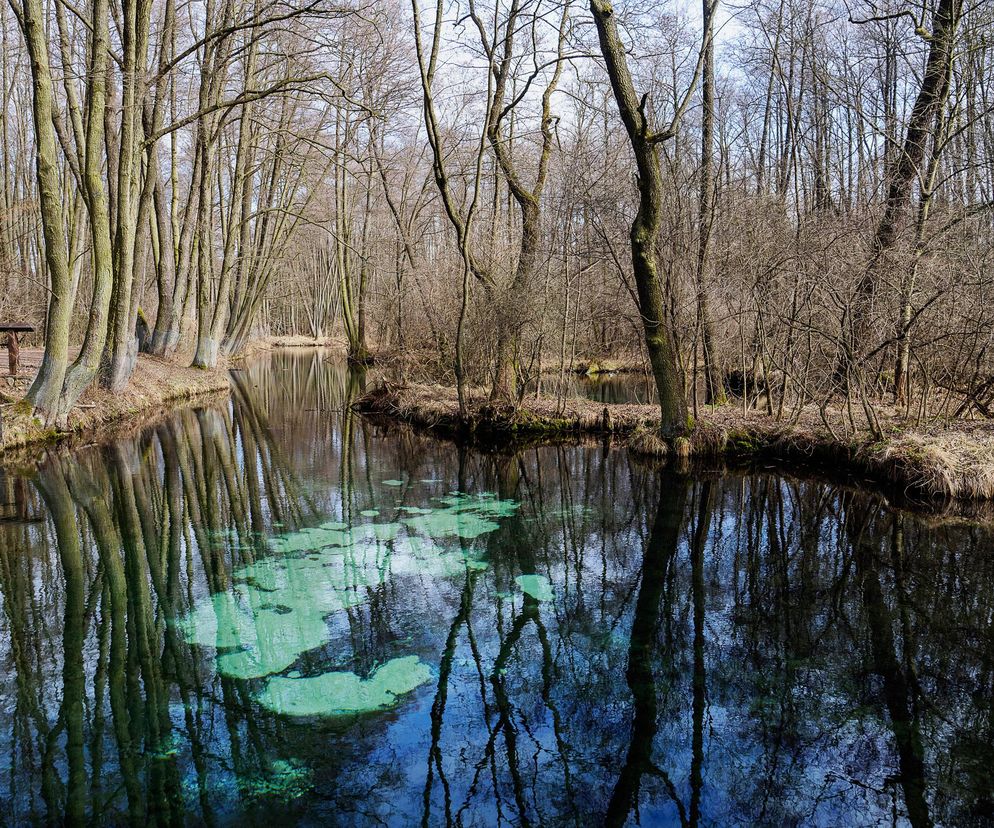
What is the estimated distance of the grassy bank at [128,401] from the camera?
35.7 feet

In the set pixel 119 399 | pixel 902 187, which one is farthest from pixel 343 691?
pixel 902 187

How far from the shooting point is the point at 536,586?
6.19m

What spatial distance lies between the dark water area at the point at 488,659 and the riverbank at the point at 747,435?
3.24 feet

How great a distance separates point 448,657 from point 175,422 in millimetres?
11429

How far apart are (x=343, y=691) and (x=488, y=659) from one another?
950 mm

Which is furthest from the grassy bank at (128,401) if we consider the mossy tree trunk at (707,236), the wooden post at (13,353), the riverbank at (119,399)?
the mossy tree trunk at (707,236)

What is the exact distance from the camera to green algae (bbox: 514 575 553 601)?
5957 millimetres

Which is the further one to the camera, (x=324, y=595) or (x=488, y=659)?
(x=324, y=595)

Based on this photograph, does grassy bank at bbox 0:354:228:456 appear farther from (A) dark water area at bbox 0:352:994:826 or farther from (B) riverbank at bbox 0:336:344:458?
(A) dark water area at bbox 0:352:994:826

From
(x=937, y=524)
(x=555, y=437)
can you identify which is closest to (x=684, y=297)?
(x=555, y=437)

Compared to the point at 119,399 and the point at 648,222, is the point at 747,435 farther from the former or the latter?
the point at 119,399

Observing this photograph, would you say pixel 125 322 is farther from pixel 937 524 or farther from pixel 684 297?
pixel 937 524

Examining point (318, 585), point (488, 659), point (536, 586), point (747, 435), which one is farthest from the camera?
point (747, 435)

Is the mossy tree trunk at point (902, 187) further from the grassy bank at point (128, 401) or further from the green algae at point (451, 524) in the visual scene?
the grassy bank at point (128, 401)
